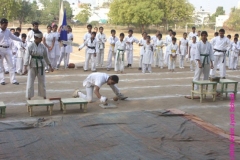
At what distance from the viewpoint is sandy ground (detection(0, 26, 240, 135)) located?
7.58m

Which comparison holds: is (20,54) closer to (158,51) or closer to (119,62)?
(119,62)

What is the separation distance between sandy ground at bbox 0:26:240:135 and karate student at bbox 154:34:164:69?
1801mm

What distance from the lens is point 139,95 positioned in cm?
962

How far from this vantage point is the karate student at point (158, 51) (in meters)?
15.4

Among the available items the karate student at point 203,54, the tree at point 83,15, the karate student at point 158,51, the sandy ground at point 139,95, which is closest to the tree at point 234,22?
the tree at point 83,15

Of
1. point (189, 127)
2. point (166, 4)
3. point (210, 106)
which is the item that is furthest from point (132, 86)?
point (166, 4)

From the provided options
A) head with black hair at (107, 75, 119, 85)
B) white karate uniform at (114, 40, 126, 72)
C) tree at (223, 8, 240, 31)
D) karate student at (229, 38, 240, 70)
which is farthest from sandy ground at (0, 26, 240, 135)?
tree at (223, 8, 240, 31)

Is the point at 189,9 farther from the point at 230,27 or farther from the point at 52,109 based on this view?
the point at 52,109

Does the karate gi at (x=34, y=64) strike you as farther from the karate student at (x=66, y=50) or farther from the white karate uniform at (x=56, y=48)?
Answer: the karate student at (x=66, y=50)

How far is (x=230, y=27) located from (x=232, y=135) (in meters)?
44.4

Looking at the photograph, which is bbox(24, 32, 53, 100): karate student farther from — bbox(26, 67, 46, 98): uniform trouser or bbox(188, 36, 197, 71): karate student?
bbox(188, 36, 197, 71): karate student

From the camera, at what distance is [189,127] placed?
648 centimetres

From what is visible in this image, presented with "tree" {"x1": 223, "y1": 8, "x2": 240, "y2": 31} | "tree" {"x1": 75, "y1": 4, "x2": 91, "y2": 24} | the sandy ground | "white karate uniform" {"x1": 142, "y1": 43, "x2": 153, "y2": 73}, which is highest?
"tree" {"x1": 75, "y1": 4, "x2": 91, "y2": 24}

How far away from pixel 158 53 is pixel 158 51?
0.58 feet
